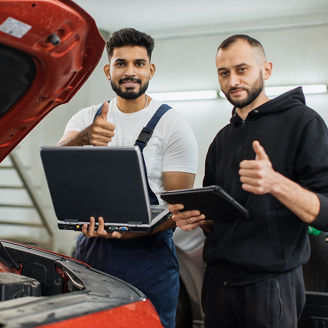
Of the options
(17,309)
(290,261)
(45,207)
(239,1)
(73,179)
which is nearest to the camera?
(17,309)

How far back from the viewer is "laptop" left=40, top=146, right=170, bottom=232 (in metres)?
1.68

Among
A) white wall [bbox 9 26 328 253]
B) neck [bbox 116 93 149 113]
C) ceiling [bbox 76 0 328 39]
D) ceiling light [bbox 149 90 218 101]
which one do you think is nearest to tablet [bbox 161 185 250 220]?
neck [bbox 116 93 149 113]

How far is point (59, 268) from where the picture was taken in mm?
1648

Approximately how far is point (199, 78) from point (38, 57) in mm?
4879

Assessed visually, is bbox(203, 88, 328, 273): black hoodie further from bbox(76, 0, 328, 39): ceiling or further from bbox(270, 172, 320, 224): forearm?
bbox(76, 0, 328, 39): ceiling

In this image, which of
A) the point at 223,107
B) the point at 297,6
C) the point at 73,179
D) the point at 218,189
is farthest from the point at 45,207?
the point at 218,189

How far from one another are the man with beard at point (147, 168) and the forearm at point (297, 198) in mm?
669

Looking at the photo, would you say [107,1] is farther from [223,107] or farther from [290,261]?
[290,261]

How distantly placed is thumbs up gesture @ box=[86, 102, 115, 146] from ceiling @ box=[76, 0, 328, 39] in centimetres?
373

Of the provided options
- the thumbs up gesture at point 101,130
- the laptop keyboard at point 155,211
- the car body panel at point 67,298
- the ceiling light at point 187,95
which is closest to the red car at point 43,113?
the car body panel at point 67,298

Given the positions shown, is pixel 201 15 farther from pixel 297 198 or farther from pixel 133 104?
pixel 297 198

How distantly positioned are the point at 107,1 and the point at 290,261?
4.18 m

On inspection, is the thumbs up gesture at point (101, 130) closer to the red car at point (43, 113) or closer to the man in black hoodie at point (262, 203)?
the red car at point (43, 113)

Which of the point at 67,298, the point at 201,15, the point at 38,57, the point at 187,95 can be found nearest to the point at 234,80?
the point at 38,57
